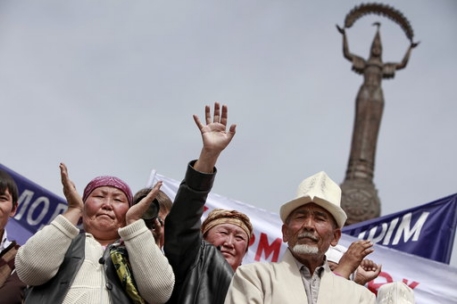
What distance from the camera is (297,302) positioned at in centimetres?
525

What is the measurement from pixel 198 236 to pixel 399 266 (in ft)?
13.6

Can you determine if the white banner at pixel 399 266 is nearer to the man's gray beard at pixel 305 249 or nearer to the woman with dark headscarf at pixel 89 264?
the man's gray beard at pixel 305 249

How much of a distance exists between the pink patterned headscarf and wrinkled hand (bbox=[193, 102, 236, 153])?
0.52 metres

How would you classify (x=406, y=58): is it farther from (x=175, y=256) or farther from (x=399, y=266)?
Answer: (x=175, y=256)

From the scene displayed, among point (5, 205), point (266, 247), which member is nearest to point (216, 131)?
point (5, 205)

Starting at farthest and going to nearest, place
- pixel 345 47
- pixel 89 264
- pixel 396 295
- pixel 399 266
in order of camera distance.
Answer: pixel 345 47, pixel 399 266, pixel 89 264, pixel 396 295

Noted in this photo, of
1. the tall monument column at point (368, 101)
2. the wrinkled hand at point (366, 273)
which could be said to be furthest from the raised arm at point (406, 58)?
the wrinkled hand at point (366, 273)

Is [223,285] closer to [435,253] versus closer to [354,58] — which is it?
[435,253]

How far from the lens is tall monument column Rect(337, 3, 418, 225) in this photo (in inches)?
1086

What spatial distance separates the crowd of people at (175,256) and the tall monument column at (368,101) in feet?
68.7

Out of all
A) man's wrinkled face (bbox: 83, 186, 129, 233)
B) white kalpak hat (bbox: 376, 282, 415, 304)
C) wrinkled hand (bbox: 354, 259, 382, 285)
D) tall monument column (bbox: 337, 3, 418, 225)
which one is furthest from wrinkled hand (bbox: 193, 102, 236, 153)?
tall monument column (bbox: 337, 3, 418, 225)

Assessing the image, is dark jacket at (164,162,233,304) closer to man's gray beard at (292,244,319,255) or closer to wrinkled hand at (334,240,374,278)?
man's gray beard at (292,244,319,255)

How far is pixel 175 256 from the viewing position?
216 inches

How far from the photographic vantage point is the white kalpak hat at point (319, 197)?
5527 mm
